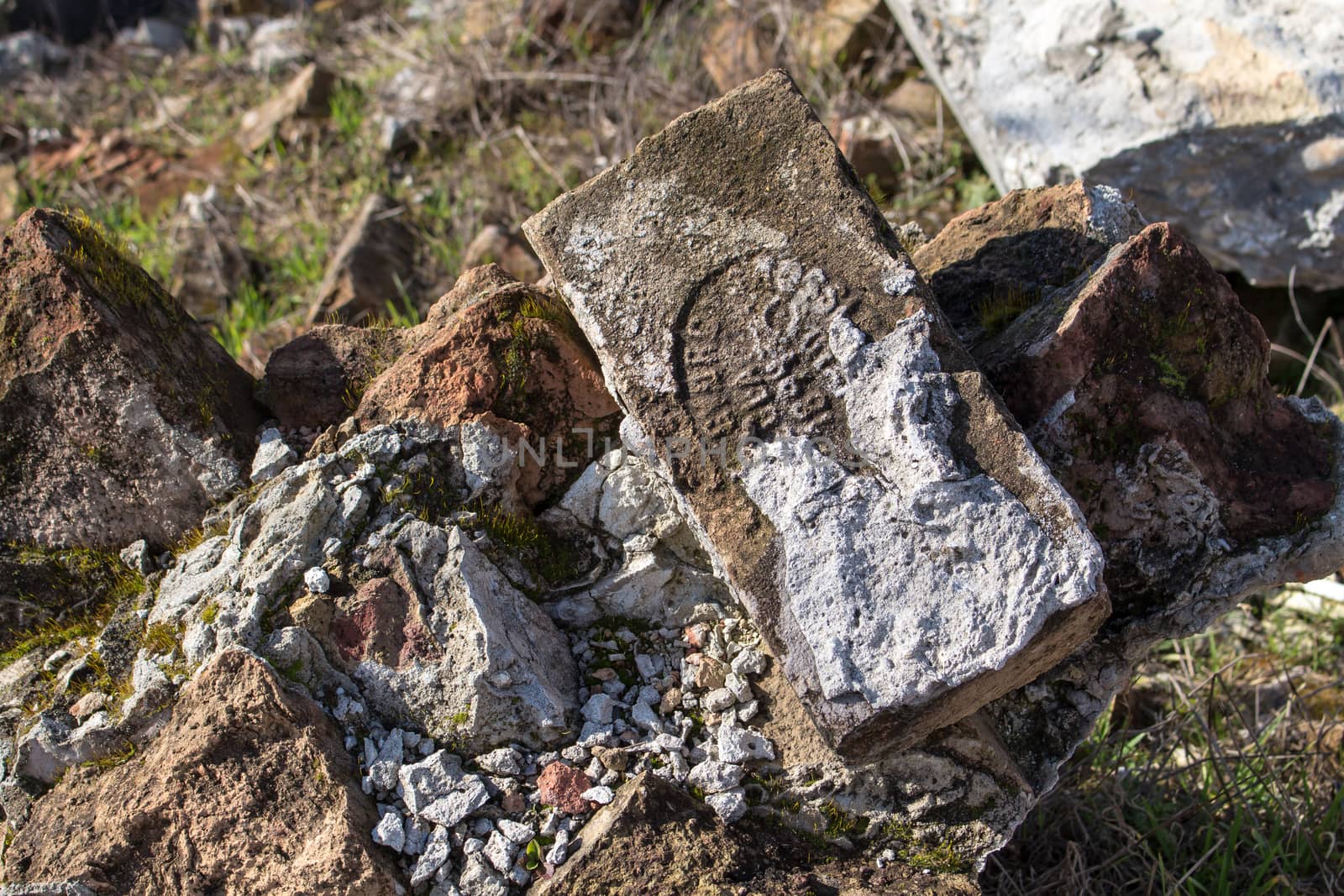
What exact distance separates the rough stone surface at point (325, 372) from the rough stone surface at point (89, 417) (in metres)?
0.13

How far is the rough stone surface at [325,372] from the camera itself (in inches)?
90.3

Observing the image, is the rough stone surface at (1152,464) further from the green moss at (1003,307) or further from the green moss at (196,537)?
the green moss at (196,537)

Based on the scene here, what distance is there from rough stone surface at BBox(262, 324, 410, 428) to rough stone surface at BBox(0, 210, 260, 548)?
129 mm

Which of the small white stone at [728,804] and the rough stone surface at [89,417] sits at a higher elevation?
the rough stone surface at [89,417]

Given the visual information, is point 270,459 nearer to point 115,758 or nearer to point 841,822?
point 115,758

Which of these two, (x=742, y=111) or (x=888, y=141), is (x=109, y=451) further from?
(x=888, y=141)

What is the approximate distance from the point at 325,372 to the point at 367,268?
179 cm

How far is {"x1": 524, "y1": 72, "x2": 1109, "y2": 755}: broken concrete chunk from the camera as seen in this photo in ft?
5.37

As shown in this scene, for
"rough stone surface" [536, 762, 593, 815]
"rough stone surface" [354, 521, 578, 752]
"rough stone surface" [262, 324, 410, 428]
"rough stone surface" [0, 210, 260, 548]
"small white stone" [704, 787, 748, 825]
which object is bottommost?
"small white stone" [704, 787, 748, 825]

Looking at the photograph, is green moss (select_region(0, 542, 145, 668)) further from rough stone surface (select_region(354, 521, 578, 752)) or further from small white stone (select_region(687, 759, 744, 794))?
small white stone (select_region(687, 759, 744, 794))

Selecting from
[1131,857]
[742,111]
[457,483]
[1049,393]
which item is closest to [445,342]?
[457,483]

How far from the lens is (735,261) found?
192cm

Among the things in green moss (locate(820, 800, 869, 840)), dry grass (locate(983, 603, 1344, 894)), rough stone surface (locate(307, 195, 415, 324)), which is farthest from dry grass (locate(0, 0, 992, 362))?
green moss (locate(820, 800, 869, 840))

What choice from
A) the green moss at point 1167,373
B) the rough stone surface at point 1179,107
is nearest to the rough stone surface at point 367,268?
the rough stone surface at point 1179,107
